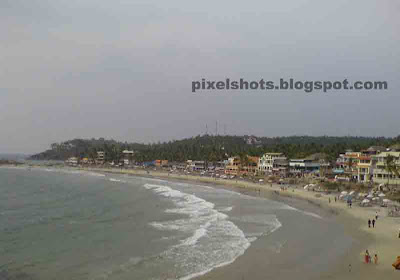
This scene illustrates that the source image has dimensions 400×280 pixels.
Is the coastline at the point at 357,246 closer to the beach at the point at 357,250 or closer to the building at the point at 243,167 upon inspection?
the beach at the point at 357,250

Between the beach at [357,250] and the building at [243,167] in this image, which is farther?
the building at [243,167]

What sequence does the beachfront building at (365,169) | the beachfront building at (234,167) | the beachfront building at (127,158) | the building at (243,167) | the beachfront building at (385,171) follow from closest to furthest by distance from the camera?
1. the beachfront building at (385,171)
2. the beachfront building at (365,169)
3. the building at (243,167)
4. the beachfront building at (234,167)
5. the beachfront building at (127,158)

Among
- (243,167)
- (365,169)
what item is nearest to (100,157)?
(243,167)

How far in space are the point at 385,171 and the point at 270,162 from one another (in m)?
34.1

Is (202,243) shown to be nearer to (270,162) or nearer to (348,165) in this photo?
(348,165)

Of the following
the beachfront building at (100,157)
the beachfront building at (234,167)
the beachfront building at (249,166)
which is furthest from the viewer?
the beachfront building at (100,157)

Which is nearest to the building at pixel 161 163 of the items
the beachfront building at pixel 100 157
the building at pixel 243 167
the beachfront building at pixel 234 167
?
the beachfront building at pixel 100 157

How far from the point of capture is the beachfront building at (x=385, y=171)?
49.8 meters

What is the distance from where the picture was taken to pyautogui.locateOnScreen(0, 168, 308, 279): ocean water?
20234mm

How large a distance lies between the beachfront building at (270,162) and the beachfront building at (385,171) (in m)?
28.3

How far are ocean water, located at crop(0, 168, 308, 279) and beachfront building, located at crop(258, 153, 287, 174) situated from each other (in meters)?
35.4

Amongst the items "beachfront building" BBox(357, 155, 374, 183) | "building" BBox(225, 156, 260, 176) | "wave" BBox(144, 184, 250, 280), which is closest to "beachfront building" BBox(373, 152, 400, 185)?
"beachfront building" BBox(357, 155, 374, 183)

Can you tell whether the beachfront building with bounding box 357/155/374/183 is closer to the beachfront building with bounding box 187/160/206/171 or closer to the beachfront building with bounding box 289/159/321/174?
the beachfront building with bounding box 289/159/321/174

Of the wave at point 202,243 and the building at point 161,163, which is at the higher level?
the building at point 161,163
